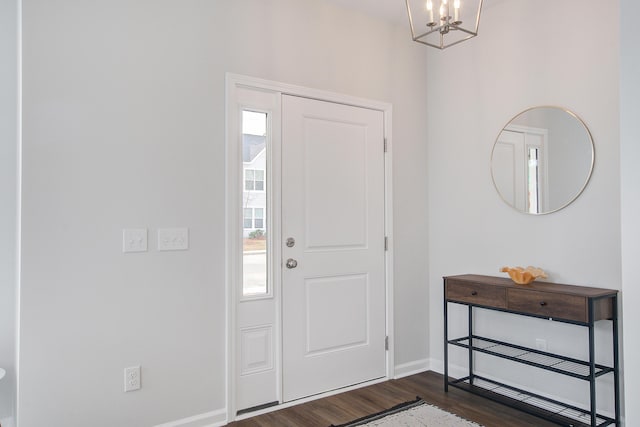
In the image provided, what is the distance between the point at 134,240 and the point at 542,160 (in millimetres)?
2658

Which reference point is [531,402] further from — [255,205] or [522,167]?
[255,205]

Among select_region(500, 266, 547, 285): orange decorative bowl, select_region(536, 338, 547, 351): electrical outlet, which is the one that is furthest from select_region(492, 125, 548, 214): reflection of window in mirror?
select_region(536, 338, 547, 351): electrical outlet

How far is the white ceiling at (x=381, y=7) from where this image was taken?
128 inches

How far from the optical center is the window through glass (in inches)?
114

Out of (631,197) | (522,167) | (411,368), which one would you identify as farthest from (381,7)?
(411,368)

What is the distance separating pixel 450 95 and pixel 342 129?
1.02m

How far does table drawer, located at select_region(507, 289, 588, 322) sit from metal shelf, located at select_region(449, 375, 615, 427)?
54cm

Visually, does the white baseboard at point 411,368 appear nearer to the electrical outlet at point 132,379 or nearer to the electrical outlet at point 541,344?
the electrical outlet at point 541,344

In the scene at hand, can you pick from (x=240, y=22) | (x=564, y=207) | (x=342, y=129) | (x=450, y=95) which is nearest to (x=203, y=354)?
(x=342, y=129)

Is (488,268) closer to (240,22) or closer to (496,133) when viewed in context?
(496,133)

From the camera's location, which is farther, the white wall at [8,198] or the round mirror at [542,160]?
the round mirror at [542,160]

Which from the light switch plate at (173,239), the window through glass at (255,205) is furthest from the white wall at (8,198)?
the window through glass at (255,205)

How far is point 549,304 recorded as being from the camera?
2641 mm

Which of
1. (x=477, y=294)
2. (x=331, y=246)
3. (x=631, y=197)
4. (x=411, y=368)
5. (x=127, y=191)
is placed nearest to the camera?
(x=631, y=197)
